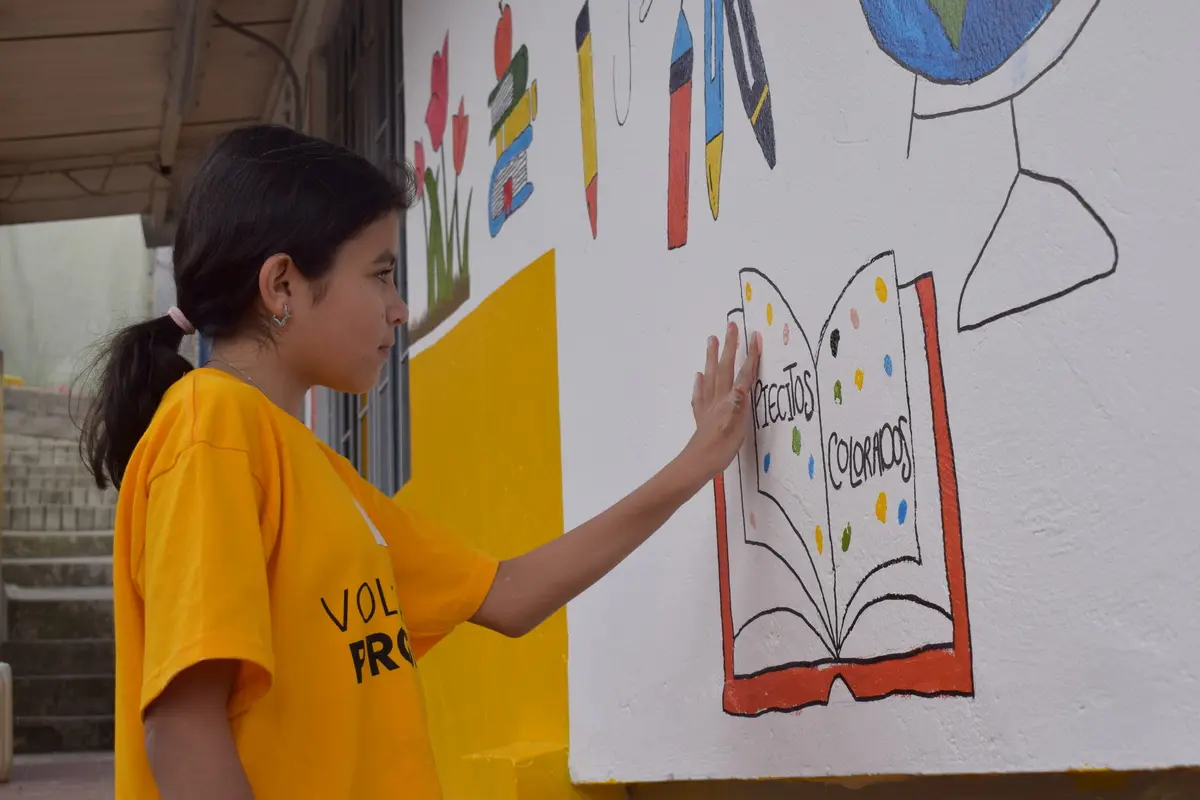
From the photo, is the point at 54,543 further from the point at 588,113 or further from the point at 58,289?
the point at 588,113

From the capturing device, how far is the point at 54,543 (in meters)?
10.4

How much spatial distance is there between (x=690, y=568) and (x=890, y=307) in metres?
0.61

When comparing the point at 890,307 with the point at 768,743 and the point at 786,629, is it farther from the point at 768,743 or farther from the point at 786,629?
the point at 768,743

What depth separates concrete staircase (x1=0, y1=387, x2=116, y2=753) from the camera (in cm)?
837

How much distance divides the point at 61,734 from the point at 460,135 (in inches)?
254

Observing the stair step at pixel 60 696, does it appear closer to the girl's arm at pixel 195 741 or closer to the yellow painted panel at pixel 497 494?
the yellow painted panel at pixel 497 494

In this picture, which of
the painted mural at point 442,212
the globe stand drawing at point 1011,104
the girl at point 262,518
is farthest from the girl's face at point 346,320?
the painted mural at point 442,212

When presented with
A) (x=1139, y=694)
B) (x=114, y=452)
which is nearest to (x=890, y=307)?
(x=1139, y=694)

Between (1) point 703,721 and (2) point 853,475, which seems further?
(1) point 703,721

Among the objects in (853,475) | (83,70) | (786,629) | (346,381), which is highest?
(83,70)

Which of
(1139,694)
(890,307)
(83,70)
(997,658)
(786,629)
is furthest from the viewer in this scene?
(83,70)

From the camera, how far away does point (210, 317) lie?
4.81ft

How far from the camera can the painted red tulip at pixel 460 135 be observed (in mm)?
3021

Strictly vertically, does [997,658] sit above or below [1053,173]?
below
